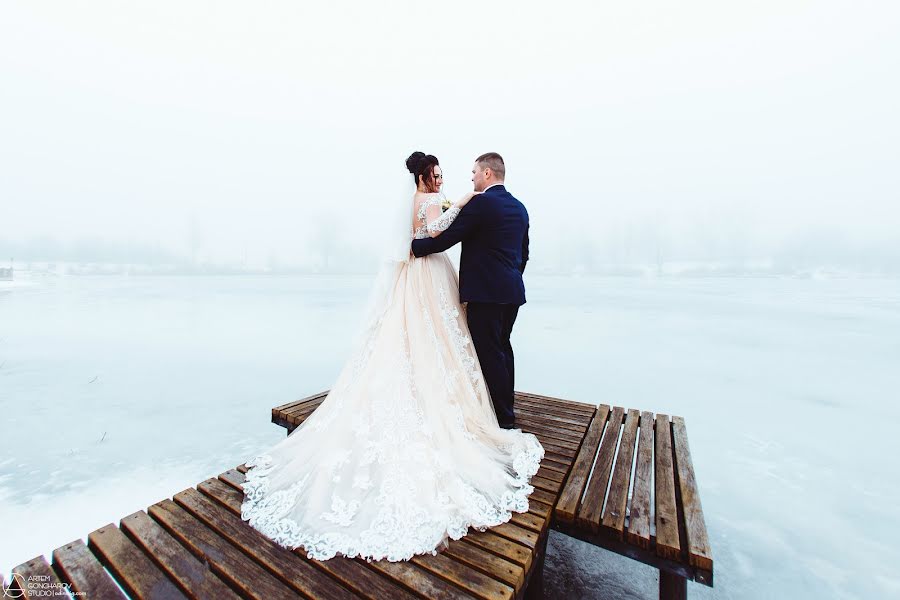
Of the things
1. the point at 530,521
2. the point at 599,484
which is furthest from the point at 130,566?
the point at 599,484

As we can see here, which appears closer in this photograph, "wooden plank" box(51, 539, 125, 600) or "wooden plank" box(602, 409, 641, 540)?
"wooden plank" box(51, 539, 125, 600)

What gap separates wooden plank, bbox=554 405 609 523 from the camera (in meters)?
2.14

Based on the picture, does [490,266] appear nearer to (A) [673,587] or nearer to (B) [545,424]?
(B) [545,424]

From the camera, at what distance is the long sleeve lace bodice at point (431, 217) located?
279 centimetres

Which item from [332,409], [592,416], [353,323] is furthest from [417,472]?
[353,323]

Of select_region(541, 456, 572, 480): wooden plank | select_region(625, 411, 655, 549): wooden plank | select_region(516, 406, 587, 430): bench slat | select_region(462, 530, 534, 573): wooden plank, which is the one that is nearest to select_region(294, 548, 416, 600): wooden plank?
select_region(462, 530, 534, 573): wooden plank

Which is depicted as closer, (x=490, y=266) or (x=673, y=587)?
(x=673, y=587)

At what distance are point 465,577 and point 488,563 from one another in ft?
0.42

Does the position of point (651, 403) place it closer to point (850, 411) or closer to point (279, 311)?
point (850, 411)

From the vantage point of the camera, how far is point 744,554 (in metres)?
2.93

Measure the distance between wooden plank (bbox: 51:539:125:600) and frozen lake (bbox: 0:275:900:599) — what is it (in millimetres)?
1454

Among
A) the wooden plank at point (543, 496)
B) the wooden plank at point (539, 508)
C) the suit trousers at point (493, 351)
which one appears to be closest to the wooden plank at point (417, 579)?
the wooden plank at point (539, 508)

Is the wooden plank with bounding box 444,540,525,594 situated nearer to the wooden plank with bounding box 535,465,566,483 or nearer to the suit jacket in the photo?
the wooden plank with bounding box 535,465,566,483

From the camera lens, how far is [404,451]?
222cm
